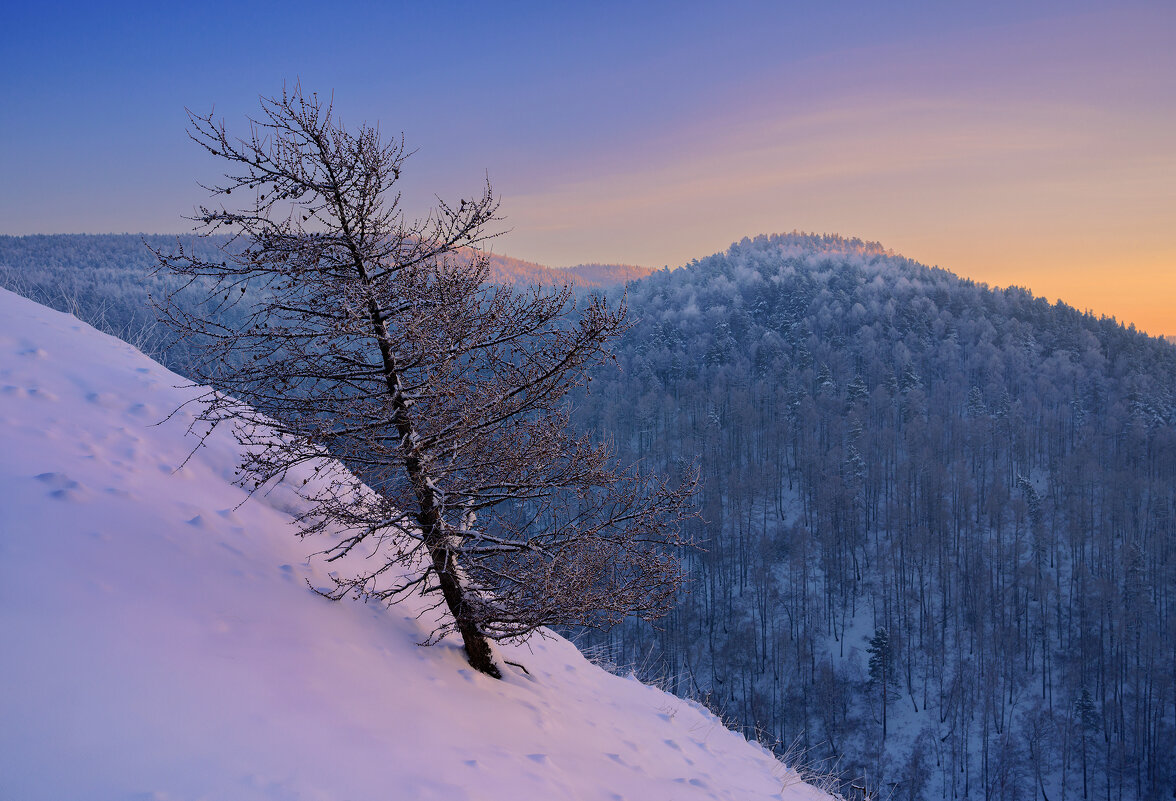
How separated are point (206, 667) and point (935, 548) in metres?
79.3

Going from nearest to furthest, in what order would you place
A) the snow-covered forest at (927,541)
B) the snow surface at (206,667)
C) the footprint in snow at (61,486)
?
1. the snow surface at (206,667)
2. the footprint in snow at (61,486)
3. the snow-covered forest at (927,541)

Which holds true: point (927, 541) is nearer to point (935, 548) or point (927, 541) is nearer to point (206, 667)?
point (935, 548)

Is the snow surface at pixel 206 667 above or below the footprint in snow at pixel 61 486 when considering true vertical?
below

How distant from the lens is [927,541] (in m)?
68.9

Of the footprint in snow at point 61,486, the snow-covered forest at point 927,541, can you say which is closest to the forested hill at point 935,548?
the snow-covered forest at point 927,541

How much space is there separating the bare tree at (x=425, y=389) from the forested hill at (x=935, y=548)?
89.9ft

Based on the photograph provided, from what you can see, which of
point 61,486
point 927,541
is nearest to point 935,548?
point 927,541

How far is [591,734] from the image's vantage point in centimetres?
709

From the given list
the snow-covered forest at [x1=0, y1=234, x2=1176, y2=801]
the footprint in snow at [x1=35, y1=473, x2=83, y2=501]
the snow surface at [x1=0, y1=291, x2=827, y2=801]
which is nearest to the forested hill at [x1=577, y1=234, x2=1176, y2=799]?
the snow-covered forest at [x1=0, y1=234, x2=1176, y2=801]

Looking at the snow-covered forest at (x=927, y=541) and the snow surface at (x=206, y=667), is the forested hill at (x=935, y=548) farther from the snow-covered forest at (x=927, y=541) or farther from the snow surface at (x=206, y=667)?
the snow surface at (x=206, y=667)

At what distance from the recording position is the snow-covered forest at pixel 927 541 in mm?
53906

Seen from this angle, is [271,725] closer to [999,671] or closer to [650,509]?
[650,509]

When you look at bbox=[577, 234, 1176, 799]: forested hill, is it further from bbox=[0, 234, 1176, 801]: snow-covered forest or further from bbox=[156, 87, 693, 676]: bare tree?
bbox=[156, 87, 693, 676]: bare tree

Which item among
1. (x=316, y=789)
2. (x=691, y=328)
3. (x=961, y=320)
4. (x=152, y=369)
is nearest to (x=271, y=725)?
(x=316, y=789)
